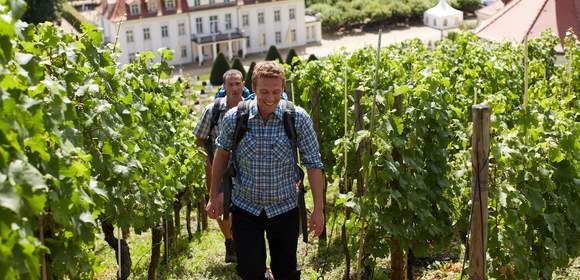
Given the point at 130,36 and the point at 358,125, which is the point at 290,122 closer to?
the point at 358,125

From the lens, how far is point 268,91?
4355mm

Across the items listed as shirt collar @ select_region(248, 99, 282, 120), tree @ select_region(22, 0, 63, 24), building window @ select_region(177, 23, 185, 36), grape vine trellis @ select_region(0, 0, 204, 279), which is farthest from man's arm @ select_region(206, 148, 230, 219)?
tree @ select_region(22, 0, 63, 24)

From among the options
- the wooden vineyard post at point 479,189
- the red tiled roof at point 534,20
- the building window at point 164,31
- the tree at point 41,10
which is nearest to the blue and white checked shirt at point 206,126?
the wooden vineyard post at point 479,189

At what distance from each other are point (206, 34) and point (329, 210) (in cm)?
2831

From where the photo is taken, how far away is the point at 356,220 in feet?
18.2

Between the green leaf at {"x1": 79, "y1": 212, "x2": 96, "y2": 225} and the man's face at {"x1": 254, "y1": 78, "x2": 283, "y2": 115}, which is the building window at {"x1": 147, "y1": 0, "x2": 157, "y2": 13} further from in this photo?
the green leaf at {"x1": 79, "y1": 212, "x2": 96, "y2": 225}

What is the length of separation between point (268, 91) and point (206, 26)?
109 feet

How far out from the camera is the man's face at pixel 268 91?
434cm

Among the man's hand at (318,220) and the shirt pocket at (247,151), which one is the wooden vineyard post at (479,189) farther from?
the shirt pocket at (247,151)

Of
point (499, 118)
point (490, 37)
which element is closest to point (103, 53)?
point (499, 118)

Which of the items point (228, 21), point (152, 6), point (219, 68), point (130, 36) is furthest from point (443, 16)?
point (130, 36)

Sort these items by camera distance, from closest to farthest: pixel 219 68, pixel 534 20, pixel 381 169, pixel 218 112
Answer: pixel 381 169, pixel 218 112, pixel 534 20, pixel 219 68

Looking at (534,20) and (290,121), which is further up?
(290,121)

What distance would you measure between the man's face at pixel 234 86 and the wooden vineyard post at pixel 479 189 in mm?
2016
